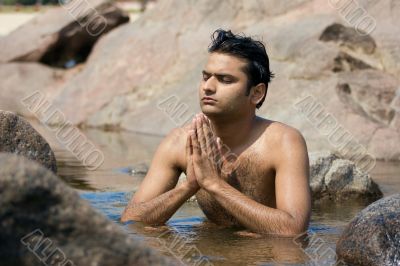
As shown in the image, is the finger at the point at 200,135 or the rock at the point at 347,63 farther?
the rock at the point at 347,63

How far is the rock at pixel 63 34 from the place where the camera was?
1842 centimetres

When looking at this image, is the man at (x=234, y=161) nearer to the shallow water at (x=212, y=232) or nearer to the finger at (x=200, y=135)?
the finger at (x=200, y=135)

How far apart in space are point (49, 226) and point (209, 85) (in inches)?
112

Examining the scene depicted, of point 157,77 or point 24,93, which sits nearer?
point 157,77

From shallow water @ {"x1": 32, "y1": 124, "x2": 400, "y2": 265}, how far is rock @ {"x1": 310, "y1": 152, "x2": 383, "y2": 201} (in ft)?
0.58

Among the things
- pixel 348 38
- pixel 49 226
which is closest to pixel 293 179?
pixel 49 226

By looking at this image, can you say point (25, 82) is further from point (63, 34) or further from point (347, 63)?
point (347, 63)

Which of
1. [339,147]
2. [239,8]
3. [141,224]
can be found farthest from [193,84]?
[141,224]

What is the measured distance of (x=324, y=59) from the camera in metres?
12.9

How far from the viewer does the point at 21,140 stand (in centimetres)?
609

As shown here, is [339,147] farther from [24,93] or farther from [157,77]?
[24,93]

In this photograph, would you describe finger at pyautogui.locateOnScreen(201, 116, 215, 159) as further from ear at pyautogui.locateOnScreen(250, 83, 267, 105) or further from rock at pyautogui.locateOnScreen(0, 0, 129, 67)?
rock at pyautogui.locateOnScreen(0, 0, 129, 67)

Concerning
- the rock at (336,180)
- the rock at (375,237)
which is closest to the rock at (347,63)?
the rock at (336,180)

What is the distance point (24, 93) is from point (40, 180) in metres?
14.7
